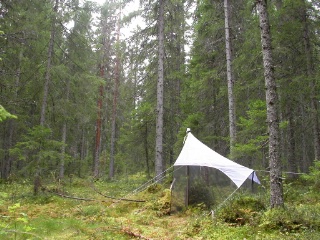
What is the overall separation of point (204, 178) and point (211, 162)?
0.75 m

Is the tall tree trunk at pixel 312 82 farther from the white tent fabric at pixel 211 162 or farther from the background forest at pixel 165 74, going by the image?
the white tent fabric at pixel 211 162

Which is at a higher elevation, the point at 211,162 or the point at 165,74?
the point at 165,74

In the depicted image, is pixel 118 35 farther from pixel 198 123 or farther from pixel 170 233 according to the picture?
pixel 170 233

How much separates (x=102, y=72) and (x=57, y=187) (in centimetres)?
1117

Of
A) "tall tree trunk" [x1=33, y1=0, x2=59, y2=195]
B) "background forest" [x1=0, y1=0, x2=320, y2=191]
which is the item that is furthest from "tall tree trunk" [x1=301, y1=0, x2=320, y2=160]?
"tall tree trunk" [x1=33, y1=0, x2=59, y2=195]

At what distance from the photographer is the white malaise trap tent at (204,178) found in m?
9.20

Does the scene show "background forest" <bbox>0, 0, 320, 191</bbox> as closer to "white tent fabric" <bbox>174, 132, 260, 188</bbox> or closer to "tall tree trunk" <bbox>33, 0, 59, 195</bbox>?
"tall tree trunk" <bbox>33, 0, 59, 195</bbox>

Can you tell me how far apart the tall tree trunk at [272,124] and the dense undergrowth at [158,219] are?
44 cm

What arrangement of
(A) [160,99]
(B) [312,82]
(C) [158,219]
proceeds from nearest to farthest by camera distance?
1. (C) [158,219]
2. (B) [312,82]
3. (A) [160,99]

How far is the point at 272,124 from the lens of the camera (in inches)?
277

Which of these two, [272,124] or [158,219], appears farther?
[158,219]

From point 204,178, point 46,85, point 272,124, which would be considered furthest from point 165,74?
point 272,124

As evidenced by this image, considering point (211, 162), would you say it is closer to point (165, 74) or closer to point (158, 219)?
point (158, 219)

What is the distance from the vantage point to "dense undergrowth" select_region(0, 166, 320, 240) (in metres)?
6.19
